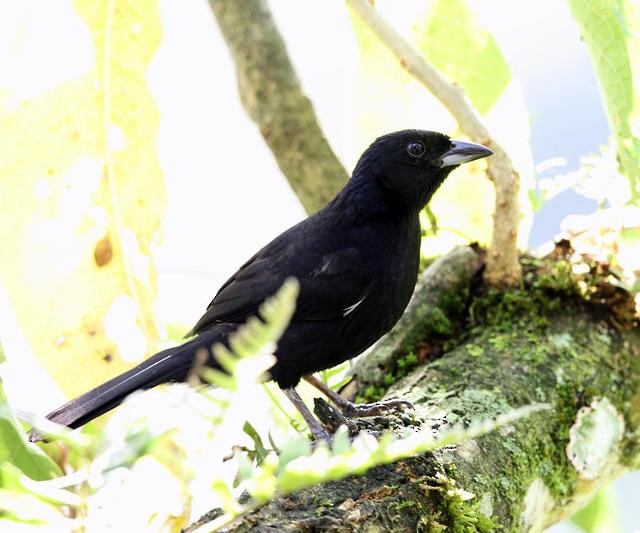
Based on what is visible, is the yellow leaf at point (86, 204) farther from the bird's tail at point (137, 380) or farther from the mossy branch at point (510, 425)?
the mossy branch at point (510, 425)

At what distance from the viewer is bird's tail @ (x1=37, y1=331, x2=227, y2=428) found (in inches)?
85.0

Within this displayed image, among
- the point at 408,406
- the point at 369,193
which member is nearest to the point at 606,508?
the point at 408,406

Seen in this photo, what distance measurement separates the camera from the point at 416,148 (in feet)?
10.00

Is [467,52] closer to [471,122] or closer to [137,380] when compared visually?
[471,122]

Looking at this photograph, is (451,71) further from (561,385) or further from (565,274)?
(561,385)

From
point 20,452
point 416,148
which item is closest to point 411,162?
point 416,148

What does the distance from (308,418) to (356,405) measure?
16 cm

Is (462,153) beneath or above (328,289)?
Result: above

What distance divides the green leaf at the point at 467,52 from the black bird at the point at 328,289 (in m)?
0.51

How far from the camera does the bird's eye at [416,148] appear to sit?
9.98ft

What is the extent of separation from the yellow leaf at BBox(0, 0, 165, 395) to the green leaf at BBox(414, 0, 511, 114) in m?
1.14

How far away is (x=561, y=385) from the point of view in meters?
2.65

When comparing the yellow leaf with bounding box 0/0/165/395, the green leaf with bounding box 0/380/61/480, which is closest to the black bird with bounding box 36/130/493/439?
the yellow leaf with bounding box 0/0/165/395

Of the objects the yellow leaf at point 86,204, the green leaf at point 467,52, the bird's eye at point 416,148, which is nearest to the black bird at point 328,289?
the bird's eye at point 416,148
